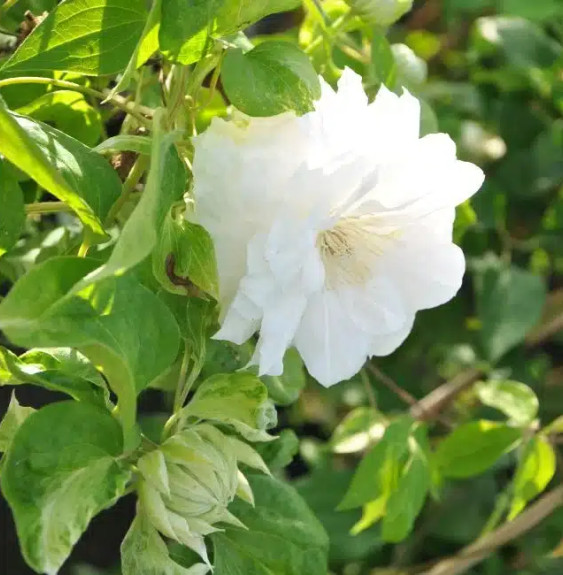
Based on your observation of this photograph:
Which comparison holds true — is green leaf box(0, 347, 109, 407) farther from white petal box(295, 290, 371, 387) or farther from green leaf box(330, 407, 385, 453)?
green leaf box(330, 407, 385, 453)

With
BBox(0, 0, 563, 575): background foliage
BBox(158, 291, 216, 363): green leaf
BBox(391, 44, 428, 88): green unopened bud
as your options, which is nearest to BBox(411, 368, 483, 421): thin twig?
BBox(0, 0, 563, 575): background foliage

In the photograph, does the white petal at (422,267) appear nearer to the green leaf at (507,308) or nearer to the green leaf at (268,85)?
the green leaf at (268,85)

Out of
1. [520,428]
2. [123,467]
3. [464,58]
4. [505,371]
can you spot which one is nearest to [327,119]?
[123,467]

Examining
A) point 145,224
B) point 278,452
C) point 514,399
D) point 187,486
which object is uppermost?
point 145,224

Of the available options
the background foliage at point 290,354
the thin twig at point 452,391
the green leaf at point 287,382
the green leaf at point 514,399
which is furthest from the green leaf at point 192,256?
the thin twig at point 452,391

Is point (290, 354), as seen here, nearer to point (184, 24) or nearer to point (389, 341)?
point (389, 341)

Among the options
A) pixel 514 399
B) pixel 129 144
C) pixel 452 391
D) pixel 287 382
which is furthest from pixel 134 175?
pixel 452 391
